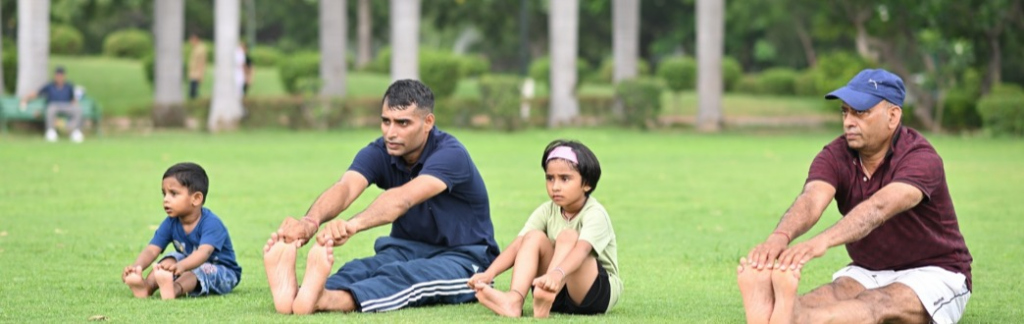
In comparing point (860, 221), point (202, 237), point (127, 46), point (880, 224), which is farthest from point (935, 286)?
point (127, 46)

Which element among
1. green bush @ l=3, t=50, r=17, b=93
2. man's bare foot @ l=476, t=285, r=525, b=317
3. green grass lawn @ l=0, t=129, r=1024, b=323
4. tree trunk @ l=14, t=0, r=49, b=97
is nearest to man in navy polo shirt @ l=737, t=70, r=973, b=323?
green grass lawn @ l=0, t=129, r=1024, b=323

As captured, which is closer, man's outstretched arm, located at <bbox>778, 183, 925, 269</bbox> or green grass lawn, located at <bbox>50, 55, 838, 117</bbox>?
man's outstretched arm, located at <bbox>778, 183, 925, 269</bbox>

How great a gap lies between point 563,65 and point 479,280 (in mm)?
24540

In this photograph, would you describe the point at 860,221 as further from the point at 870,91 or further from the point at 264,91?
the point at 264,91

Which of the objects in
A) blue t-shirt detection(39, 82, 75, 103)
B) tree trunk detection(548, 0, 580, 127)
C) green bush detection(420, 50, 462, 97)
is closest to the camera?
blue t-shirt detection(39, 82, 75, 103)

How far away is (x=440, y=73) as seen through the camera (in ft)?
121

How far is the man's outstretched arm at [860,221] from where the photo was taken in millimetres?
6258

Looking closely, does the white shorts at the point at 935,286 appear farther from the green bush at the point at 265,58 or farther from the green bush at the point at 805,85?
the green bush at the point at 265,58

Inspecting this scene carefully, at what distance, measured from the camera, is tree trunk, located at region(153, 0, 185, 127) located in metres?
30.4

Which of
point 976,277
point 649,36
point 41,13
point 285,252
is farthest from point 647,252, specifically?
point 649,36

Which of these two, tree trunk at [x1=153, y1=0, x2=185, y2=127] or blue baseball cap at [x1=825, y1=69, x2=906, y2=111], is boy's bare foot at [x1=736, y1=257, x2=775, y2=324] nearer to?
blue baseball cap at [x1=825, y1=69, x2=906, y2=111]

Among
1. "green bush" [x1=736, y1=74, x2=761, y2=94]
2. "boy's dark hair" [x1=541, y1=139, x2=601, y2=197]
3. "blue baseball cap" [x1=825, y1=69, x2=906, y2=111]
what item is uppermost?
"blue baseball cap" [x1=825, y1=69, x2=906, y2=111]

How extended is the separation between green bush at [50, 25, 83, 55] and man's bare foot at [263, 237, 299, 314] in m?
45.7

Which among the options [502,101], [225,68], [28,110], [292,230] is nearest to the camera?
[292,230]
